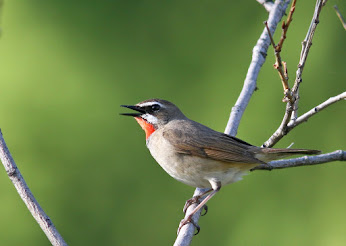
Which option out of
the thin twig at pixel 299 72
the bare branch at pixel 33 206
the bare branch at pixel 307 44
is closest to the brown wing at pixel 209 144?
the thin twig at pixel 299 72

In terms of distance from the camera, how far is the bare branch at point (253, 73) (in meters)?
3.97

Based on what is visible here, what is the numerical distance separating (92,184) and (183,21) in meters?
1.72

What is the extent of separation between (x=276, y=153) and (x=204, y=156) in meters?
0.47

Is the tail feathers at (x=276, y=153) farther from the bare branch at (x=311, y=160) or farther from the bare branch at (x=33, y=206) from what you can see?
the bare branch at (x=33, y=206)

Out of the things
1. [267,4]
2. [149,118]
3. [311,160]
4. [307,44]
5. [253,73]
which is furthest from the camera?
[267,4]

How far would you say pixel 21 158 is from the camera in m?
4.41

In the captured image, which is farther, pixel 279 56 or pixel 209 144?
pixel 209 144

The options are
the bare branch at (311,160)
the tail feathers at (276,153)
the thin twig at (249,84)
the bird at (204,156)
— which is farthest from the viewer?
the thin twig at (249,84)

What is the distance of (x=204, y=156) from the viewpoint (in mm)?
3711

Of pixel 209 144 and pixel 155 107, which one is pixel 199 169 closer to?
pixel 209 144

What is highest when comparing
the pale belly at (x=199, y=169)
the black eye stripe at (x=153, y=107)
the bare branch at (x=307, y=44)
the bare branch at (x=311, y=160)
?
the bare branch at (x=307, y=44)

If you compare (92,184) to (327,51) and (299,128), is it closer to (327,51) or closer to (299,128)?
(299,128)

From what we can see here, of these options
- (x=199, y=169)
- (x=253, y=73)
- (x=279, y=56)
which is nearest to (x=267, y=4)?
(x=253, y=73)

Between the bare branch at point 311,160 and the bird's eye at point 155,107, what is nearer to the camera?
the bare branch at point 311,160
